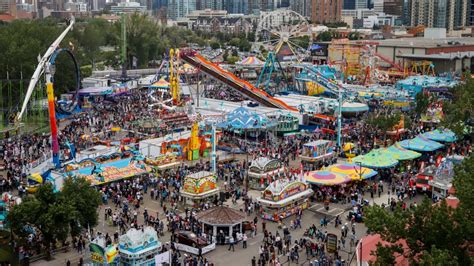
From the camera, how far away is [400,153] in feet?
111

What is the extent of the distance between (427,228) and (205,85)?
146ft

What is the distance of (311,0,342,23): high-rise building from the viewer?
154 m

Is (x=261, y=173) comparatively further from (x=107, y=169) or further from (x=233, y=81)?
(x=233, y=81)

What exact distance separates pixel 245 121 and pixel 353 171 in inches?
437

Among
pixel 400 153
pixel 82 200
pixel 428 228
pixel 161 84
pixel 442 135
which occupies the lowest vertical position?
pixel 400 153

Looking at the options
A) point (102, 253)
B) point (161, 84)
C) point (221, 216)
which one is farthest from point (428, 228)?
point (161, 84)

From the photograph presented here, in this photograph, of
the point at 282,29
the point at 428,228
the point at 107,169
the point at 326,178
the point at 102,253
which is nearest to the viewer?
the point at 428,228

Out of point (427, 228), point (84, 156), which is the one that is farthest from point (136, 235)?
point (84, 156)

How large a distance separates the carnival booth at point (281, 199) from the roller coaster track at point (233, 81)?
20.5m

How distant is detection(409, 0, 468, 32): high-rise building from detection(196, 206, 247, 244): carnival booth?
109065mm

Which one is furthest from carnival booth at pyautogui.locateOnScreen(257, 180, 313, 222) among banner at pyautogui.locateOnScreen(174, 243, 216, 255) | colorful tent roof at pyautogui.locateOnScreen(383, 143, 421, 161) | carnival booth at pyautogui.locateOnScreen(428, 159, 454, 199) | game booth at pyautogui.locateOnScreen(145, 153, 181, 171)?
colorful tent roof at pyautogui.locateOnScreen(383, 143, 421, 161)

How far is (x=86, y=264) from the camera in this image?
2103 centimetres

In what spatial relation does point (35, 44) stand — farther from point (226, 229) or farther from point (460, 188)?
point (460, 188)

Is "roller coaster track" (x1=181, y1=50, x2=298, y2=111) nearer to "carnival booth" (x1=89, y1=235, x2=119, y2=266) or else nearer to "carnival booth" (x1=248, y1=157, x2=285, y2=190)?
"carnival booth" (x1=248, y1=157, x2=285, y2=190)
